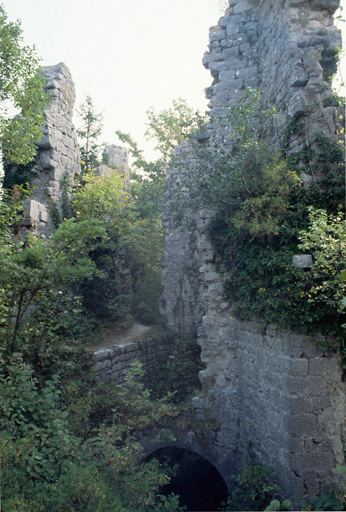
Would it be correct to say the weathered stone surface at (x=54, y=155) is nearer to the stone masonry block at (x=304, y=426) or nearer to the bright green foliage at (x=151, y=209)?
the bright green foliage at (x=151, y=209)

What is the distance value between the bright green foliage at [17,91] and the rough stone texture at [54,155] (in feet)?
5.81

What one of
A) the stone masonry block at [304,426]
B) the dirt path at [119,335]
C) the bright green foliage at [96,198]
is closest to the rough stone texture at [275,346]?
the stone masonry block at [304,426]

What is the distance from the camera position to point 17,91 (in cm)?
668

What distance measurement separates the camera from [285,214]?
517 cm

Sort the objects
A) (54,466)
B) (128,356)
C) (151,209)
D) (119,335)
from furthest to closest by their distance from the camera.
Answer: (151,209), (119,335), (128,356), (54,466)

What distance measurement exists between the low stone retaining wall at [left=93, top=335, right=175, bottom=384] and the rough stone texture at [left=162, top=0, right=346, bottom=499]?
2154 mm

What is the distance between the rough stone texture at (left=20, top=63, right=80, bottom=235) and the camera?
344 inches

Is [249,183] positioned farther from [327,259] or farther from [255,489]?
[255,489]

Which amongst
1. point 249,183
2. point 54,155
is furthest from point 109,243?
point 249,183

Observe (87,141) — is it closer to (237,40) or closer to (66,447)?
(237,40)

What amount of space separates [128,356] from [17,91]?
623 cm

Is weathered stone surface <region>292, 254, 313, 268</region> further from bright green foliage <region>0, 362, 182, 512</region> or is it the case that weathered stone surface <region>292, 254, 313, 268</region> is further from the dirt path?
the dirt path

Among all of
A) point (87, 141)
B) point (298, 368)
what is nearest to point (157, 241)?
point (87, 141)

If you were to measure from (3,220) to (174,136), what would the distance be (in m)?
12.2
